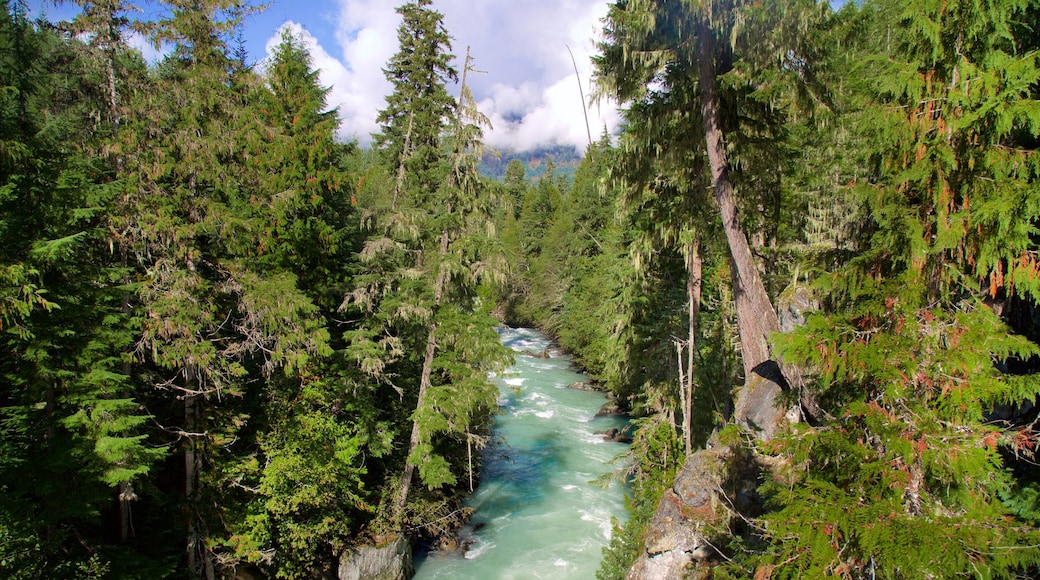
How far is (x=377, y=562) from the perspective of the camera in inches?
489

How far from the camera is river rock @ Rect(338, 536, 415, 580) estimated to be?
12.1 metres

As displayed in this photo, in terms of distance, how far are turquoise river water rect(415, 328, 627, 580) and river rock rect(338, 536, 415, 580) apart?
944 mm

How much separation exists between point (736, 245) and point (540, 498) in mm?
13059

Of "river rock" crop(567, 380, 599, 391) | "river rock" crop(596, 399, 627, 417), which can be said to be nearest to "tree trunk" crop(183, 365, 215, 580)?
"river rock" crop(596, 399, 627, 417)

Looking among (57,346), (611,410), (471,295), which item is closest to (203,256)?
(57,346)

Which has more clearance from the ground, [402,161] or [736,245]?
[402,161]

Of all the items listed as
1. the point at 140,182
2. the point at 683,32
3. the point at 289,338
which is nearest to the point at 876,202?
the point at 683,32

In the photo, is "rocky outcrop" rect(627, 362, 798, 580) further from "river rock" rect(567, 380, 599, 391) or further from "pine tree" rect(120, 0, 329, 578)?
"river rock" rect(567, 380, 599, 391)

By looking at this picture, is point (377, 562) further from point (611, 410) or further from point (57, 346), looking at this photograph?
point (611, 410)

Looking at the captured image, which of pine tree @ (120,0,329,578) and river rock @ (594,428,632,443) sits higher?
pine tree @ (120,0,329,578)

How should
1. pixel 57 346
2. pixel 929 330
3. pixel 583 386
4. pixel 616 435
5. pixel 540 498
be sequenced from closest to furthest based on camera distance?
pixel 929 330 → pixel 57 346 → pixel 540 498 → pixel 616 435 → pixel 583 386

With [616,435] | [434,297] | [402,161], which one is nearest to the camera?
[434,297]

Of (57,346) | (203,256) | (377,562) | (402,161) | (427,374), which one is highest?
(402,161)

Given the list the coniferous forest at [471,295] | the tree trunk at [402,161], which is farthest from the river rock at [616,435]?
the tree trunk at [402,161]
